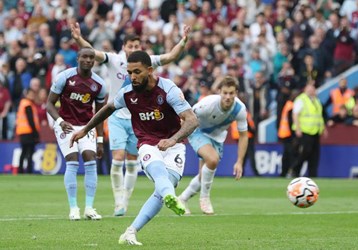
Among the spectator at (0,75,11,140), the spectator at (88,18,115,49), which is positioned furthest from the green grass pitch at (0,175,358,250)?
the spectator at (88,18,115,49)

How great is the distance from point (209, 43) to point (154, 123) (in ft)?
60.5

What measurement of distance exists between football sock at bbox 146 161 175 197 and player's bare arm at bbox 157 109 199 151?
0.24 meters

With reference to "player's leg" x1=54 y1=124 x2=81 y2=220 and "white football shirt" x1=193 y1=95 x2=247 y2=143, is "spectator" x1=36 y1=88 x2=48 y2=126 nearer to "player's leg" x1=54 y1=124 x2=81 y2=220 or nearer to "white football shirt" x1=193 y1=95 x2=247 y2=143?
"white football shirt" x1=193 y1=95 x2=247 y2=143

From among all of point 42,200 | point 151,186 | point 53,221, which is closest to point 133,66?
point 53,221

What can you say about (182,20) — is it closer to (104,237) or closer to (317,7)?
(317,7)

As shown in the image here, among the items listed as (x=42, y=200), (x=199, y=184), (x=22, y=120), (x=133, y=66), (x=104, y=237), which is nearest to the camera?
(x=133, y=66)

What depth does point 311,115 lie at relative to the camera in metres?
26.8

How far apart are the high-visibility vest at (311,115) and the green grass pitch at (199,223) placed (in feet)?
15.9

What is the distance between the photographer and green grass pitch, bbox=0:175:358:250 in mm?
11688

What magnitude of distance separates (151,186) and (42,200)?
491 centimetres

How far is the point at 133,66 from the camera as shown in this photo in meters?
11.4

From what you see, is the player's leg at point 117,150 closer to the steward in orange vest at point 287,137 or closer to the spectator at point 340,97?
the steward in orange vest at point 287,137

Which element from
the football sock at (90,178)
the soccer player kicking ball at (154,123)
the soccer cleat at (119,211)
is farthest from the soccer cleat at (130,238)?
the soccer cleat at (119,211)

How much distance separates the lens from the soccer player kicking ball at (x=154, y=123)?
11312mm
